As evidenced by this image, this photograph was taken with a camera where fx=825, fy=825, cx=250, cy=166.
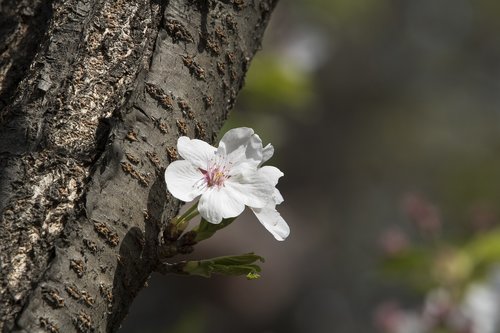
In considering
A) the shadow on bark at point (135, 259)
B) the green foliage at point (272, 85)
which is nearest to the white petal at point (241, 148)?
the shadow on bark at point (135, 259)

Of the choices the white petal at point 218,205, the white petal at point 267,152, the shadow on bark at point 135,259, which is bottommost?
the shadow on bark at point 135,259

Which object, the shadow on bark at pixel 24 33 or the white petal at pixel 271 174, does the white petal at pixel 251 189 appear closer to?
the white petal at pixel 271 174

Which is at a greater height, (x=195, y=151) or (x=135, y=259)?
(x=195, y=151)

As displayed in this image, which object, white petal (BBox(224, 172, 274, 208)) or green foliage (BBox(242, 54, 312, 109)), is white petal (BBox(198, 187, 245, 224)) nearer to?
white petal (BBox(224, 172, 274, 208))

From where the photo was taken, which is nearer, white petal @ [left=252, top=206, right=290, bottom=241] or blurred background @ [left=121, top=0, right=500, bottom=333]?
white petal @ [left=252, top=206, right=290, bottom=241]

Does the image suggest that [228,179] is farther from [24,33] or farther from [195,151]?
[24,33]

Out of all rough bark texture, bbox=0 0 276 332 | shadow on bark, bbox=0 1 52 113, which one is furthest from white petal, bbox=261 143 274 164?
shadow on bark, bbox=0 1 52 113

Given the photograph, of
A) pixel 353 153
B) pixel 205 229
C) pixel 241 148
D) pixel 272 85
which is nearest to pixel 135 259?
pixel 205 229
